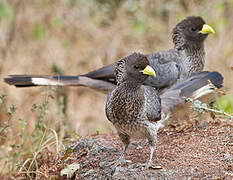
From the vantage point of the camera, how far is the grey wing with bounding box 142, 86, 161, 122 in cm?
453

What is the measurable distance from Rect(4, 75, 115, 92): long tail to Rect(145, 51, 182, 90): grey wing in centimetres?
66

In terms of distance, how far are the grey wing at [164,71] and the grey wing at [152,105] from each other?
1.60 meters

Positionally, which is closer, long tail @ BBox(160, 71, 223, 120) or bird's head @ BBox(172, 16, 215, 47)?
long tail @ BBox(160, 71, 223, 120)

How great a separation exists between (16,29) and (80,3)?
5.97ft

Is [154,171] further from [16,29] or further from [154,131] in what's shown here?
[16,29]

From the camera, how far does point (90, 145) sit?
4953 mm

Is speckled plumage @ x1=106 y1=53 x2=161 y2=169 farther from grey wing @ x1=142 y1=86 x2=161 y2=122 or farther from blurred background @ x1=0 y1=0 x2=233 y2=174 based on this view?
blurred background @ x1=0 y1=0 x2=233 y2=174

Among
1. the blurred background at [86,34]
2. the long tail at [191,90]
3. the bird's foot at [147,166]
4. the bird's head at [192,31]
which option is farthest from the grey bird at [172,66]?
the blurred background at [86,34]

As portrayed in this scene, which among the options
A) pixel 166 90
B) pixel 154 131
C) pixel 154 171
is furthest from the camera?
pixel 166 90

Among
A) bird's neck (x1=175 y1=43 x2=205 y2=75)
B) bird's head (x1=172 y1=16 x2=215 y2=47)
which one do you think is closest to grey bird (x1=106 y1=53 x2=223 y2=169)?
bird's neck (x1=175 y1=43 x2=205 y2=75)

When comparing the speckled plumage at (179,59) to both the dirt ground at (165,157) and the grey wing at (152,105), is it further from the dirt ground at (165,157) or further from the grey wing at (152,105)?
the grey wing at (152,105)

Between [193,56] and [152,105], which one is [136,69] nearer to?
[152,105]

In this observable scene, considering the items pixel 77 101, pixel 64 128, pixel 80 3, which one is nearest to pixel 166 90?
pixel 64 128

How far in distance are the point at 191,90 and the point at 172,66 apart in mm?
663
